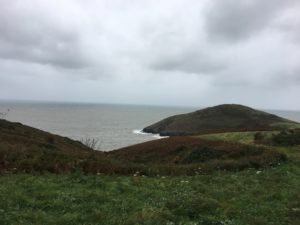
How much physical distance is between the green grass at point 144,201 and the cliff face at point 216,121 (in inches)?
3869

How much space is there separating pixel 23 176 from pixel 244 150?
2060 centimetres

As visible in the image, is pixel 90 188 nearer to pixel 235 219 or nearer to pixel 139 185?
pixel 139 185

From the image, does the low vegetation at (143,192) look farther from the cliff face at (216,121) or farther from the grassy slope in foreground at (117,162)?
the cliff face at (216,121)

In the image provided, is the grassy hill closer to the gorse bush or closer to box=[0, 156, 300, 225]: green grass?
box=[0, 156, 300, 225]: green grass

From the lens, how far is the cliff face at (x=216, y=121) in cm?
12181

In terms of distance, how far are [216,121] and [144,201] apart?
11340cm

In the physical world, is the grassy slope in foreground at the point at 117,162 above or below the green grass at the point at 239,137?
below

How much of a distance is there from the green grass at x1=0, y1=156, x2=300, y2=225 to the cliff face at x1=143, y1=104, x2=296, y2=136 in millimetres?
98263

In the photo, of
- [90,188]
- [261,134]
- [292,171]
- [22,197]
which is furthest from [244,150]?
[22,197]

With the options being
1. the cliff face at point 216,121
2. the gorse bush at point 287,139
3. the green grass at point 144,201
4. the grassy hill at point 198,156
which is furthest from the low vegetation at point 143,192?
the cliff face at point 216,121

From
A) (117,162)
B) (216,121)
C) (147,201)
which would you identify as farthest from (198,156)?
(216,121)

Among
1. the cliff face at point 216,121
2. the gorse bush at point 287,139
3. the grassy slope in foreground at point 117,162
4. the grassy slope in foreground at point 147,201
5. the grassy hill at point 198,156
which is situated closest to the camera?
the grassy slope in foreground at point 147,201

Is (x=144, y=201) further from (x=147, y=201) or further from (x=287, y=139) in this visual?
(x=287, y=139)

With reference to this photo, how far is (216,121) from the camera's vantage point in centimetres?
12700
